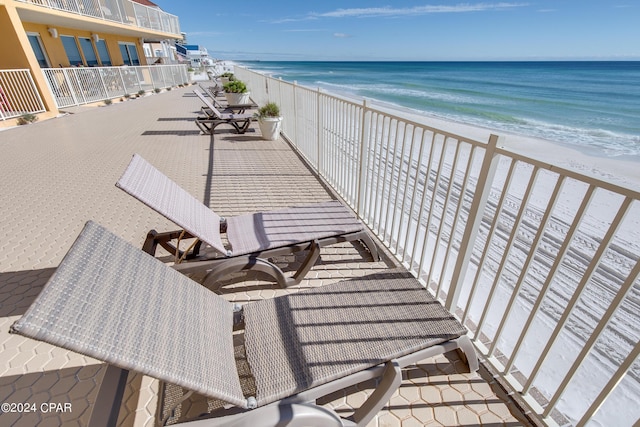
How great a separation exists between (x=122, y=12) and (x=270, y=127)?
549 inches

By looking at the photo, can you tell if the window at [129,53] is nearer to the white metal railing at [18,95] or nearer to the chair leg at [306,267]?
the white metal railing at [18,95]

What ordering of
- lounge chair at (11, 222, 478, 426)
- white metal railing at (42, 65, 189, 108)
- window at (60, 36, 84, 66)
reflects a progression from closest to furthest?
lounge chair at (11, 222, 478, 426) → white metal railing at (42, 65, 189, 108) → window at (60, 36, 84, 66)

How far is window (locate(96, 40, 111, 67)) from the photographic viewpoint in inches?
646

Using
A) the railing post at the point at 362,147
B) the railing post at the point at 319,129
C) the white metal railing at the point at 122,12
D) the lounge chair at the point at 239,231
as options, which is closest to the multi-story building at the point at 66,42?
the white metal railing at the point at 122,12

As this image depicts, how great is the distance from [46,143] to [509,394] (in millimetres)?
9873

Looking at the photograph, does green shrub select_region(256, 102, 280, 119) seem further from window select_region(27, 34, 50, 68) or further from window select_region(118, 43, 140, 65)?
window select_region(118, 43, 140, 65)

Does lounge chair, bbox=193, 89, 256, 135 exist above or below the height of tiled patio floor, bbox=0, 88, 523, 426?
above

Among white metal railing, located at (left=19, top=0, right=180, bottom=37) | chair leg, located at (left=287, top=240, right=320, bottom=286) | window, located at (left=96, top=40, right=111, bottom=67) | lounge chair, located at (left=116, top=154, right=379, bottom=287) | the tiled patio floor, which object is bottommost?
the tiled patio floor

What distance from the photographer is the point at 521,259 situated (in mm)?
3490

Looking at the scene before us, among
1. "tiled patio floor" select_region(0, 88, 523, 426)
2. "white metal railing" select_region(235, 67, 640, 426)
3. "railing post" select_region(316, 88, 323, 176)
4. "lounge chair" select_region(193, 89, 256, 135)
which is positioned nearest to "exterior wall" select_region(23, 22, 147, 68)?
"tiled patio floor" select_region(0, 88, 523, 426)

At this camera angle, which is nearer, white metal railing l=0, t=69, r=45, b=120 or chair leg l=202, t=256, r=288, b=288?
chair leg l=202, t=256, r=288, b=288

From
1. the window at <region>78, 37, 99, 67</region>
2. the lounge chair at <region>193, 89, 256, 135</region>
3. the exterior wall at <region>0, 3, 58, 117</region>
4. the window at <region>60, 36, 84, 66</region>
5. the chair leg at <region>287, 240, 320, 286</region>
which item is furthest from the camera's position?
the window at <region>78, 37, 99, 67</region>

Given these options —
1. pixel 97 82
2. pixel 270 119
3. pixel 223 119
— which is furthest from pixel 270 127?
pixel 97 82

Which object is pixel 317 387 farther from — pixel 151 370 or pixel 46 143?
pixel 46 143
